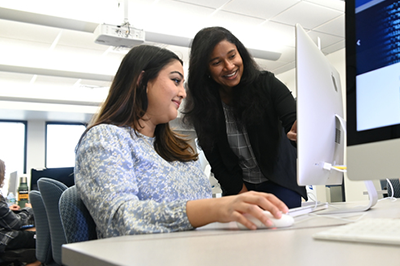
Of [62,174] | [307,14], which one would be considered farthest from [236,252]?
[307,14]

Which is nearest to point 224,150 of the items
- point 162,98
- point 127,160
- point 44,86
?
point 162,98

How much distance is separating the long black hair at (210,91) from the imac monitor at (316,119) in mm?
415

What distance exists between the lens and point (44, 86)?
6.63 metres

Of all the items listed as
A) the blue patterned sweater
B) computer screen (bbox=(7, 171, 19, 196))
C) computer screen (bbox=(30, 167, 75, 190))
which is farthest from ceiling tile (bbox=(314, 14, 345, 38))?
computer screen (bbox=(7, 171, 19, 196))

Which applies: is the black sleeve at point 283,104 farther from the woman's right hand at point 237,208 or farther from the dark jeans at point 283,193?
the woman's right hand at point 237,208

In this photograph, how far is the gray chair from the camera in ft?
7.38

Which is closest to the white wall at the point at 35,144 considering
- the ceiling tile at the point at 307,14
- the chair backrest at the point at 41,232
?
the ceiling tile at the point at 307,14

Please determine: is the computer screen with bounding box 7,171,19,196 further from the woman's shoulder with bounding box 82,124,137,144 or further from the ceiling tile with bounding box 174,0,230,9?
the woman's shoulder with bounding box 82,124,137,144

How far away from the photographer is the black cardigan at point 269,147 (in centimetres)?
143

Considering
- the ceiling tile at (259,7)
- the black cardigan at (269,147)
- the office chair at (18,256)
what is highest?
the ceiling tile at (259,7)

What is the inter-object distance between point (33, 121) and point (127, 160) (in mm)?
8129

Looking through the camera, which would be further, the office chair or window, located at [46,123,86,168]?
window, located at [46,123,86,168]

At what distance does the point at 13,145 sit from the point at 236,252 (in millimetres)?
8821

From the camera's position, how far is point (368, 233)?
0.49 meters
